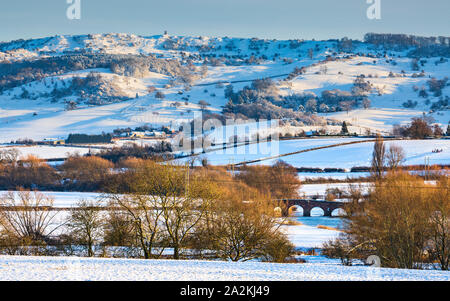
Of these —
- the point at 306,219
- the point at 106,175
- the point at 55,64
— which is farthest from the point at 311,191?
the point at 55,64

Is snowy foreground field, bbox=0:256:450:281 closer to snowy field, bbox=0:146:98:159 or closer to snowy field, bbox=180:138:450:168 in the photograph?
snowy field, bbox=180:138:450:168

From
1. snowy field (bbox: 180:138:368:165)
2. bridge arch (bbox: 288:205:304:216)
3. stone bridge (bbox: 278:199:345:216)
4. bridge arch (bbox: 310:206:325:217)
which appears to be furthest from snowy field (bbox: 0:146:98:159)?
bridge arch (bbox: 310:206:325:217)

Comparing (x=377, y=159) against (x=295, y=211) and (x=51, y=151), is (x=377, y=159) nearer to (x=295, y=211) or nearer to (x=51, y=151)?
(x=295, y=211)

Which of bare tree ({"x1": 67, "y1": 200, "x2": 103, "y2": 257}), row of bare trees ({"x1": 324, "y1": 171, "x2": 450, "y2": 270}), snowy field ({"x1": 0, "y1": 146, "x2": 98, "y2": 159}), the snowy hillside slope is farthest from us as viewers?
the snowy hillside slope

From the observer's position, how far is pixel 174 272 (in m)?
13.9

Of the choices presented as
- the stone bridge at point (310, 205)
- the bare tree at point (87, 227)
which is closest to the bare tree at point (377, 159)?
the stone bridge at point (310, 205)

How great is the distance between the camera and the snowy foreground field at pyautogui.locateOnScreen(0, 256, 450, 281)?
42.0ft

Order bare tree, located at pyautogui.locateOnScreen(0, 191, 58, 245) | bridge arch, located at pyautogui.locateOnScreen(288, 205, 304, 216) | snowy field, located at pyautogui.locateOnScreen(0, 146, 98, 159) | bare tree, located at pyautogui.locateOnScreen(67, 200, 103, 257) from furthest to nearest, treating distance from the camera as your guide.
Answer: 1. snowy field, located at pyautogui.locateOnScreen(0, 146, 98, 159)
2. bridge arch, located at pyautogui.locateOnScreen(288, 205, 304, 216)
3. bare tree, located at pyautogui.locateOnScreen(0, 191, 58, 245)
4. bare tree, located at pyautogui.locateOnScreen(67, 200, 103, 257)

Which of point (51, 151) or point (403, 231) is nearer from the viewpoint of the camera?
point (403, 231)

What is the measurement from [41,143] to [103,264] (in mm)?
75372

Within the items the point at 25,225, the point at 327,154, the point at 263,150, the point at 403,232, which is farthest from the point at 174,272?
the point at 263,150

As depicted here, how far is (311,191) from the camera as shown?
52.3 meters

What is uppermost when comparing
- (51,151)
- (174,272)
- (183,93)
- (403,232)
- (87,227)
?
(183,93)
